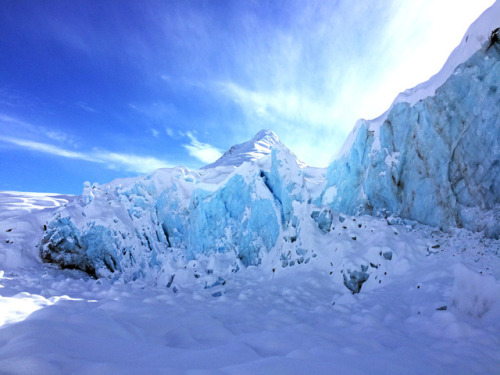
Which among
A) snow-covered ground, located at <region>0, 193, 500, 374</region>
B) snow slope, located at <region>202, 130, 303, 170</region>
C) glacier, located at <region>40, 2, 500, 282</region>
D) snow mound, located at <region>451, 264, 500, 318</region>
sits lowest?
snow-covered ground, located at <region>0, 193, 500, 374</region>

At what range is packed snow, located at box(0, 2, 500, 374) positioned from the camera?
3.21 meters

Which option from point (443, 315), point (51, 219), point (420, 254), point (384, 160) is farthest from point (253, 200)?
point (51, 219)

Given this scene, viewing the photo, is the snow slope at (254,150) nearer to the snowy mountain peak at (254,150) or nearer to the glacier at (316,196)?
the snowy mountain peak at (254,150)

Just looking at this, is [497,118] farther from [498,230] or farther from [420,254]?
[420,254]

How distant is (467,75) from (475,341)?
32.0ft

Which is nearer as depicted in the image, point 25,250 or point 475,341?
point 475,341

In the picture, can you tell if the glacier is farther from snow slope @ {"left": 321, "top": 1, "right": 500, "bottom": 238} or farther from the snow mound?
the snow mound

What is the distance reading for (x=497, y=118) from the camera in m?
8.55

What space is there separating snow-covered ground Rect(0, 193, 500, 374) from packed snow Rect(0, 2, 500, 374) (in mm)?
34

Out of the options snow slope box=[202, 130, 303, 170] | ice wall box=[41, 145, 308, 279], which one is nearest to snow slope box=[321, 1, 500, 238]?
ice wall box=[41, 145, 308, 279]

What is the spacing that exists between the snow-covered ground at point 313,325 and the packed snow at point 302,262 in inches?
1.3

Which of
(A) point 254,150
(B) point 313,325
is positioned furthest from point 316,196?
(A) point 254,150

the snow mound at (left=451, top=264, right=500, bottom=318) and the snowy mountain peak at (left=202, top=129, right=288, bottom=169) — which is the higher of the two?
the snowy mountain peak at (left=202, top=129, right=288, bottom=169)

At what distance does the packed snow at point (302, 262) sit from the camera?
3211 millimetres
